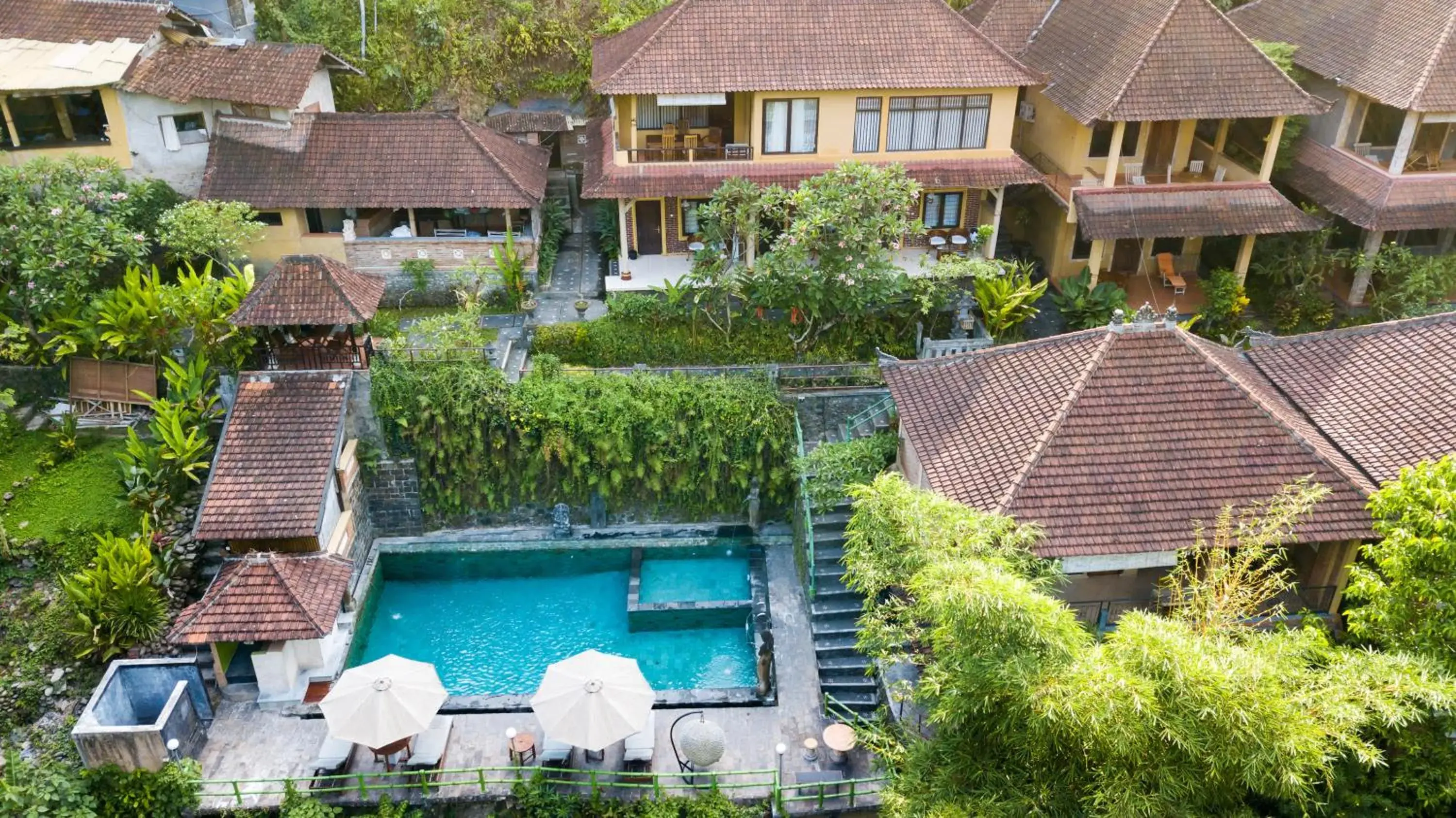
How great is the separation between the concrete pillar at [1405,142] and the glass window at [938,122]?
1026 cm

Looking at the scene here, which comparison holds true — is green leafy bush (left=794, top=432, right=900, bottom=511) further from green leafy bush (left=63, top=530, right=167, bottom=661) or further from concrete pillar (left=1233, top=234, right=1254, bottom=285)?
green leafy bush (left=63, top=530, right=167, bottom=661)

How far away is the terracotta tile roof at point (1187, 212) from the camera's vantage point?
26.5m

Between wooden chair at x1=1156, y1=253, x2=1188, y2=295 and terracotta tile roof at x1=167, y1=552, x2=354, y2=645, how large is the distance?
2249 cm

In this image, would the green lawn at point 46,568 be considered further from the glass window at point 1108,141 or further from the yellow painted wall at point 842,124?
the glass window at point 1108,141

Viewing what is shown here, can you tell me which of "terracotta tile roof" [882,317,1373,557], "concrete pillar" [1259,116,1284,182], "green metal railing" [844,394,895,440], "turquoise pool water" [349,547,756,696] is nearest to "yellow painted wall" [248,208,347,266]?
"turquoise pool water" [349,547,756,696]

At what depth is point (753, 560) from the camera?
2336 cm

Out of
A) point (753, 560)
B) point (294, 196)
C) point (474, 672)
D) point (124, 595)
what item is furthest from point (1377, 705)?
point (294, 196)

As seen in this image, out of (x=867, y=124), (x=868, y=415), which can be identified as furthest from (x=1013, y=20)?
→ (x=868, y=415)

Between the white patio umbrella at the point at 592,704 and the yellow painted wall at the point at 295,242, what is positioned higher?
the yellow painted wall at the point at 295,242

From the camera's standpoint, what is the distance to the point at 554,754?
1827 cm

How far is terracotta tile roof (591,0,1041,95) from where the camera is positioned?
2573cm

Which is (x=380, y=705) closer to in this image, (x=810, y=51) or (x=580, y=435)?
(x=580, y=435)

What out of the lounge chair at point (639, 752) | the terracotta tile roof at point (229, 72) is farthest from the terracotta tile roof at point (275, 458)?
the terracotta tile roof at point (229, 72)

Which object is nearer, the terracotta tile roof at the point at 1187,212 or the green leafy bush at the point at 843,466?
the green leafy bush at the point at 843,466
